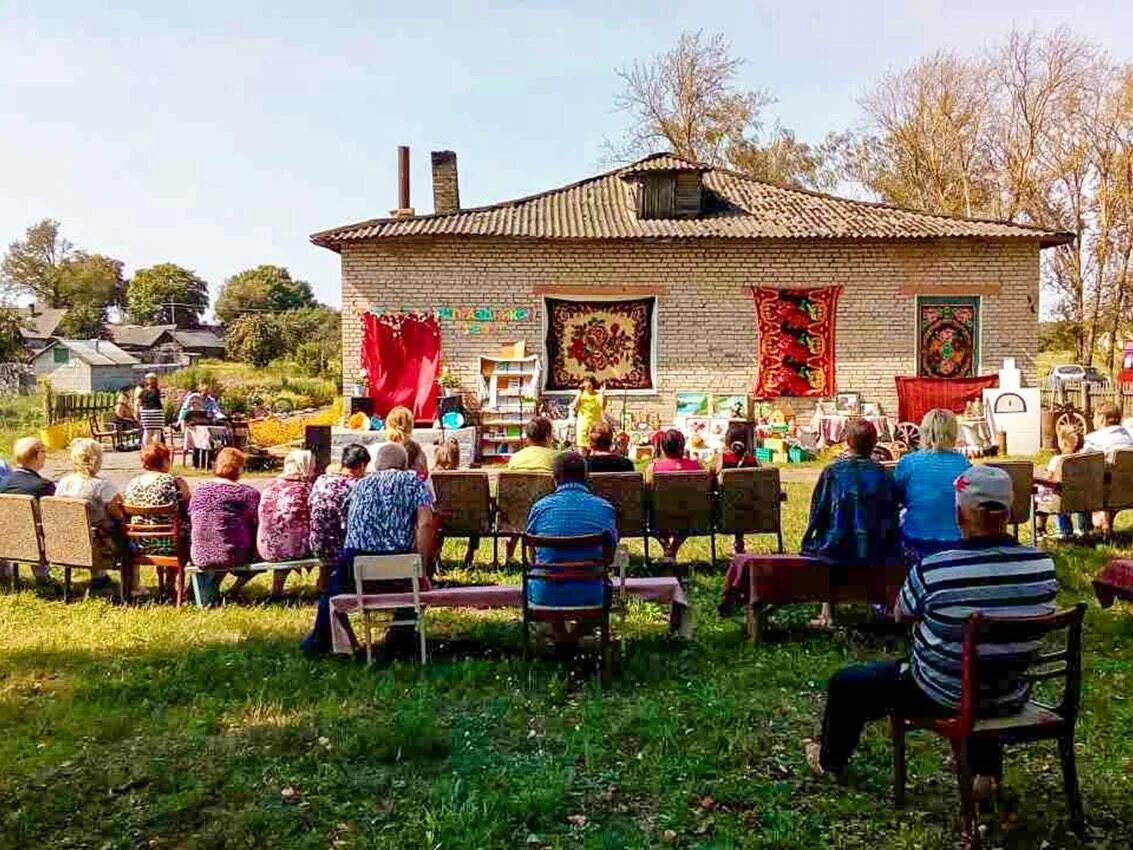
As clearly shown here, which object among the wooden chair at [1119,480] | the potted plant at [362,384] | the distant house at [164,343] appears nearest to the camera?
the wooden chair at [1119,480]

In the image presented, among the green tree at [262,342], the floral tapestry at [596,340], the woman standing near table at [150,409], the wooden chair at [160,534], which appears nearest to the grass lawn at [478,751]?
the wooden chair at [160,534]

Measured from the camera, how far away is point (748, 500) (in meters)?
8.05

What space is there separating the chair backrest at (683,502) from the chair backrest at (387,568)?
2.57 meters

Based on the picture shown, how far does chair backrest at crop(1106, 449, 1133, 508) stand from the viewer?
872cm

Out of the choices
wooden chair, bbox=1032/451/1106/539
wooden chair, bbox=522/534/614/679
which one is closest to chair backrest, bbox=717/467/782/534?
wooden chair, bbox=1032/451/1106/539

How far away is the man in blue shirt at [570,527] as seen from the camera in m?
5.54

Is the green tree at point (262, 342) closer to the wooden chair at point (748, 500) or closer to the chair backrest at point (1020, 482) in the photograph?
the wooden chair at point (748, 500)

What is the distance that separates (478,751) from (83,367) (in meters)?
48.3

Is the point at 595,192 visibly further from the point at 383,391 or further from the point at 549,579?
the point at 549,579

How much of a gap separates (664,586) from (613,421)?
11425mm

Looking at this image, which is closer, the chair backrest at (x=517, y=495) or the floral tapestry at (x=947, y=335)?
the chair backrest at (x=517, y=495)

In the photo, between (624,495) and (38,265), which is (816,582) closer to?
(624,495)

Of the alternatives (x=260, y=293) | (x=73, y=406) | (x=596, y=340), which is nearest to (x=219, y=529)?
(x=596, y=340)

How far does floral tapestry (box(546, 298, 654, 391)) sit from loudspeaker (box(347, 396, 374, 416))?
2961mm
